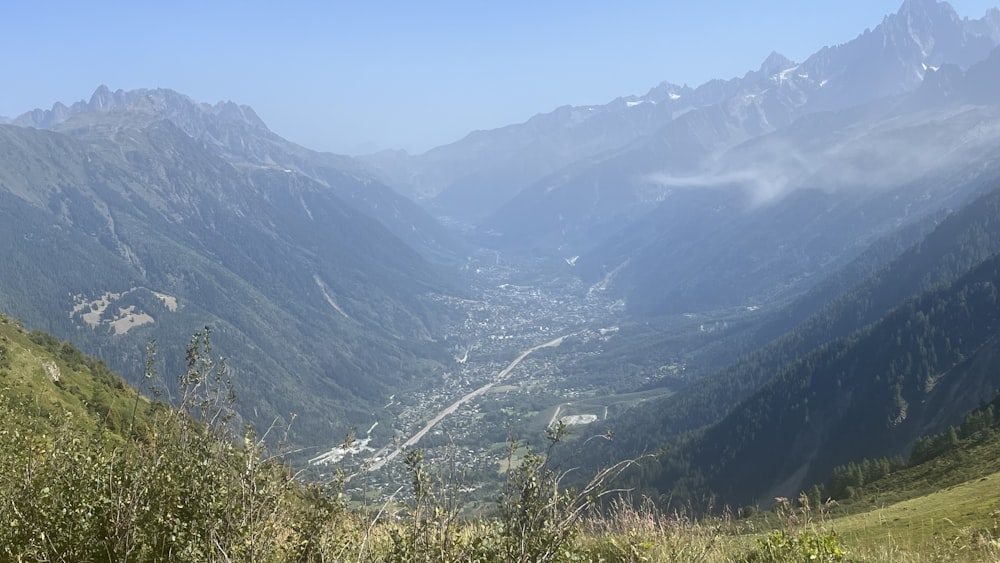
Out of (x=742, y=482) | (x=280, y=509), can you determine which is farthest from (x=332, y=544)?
(x=742, y=482)

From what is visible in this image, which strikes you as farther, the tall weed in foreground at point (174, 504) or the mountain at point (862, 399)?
the mountain at point (862, 399)

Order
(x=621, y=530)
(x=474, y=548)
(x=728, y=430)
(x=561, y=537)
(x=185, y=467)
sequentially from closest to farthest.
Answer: (x=561, y=537) → (x=474, y=548) → (x=185, y=467) → (x=621, y=530) → (x=728, y=430)

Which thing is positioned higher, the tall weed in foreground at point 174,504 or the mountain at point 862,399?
the tall weed in foreground at point 174,504

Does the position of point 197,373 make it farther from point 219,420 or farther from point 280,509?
point 280,509

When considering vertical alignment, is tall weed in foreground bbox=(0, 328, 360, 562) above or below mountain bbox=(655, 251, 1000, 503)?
above

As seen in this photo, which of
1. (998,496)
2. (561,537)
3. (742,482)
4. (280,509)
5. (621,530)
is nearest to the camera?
(561,537)

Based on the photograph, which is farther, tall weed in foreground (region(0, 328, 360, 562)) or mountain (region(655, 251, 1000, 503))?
mountain (region(655, 251, 1000, 503))

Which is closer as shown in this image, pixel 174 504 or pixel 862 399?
pixel 174 504

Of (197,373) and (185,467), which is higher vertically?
(197,373)

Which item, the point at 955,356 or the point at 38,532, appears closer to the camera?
the point at 38,532

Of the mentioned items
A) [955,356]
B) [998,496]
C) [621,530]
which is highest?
[621,530]

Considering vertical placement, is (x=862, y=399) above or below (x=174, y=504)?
below
